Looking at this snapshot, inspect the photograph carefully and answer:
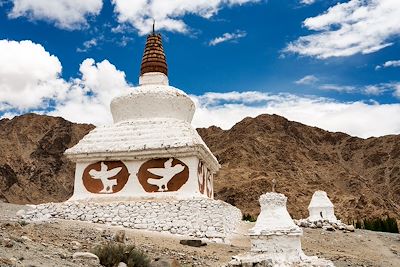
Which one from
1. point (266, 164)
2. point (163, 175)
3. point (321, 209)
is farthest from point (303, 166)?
point (163, 175)

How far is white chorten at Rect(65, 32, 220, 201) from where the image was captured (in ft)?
63.0

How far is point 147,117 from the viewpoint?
21.5m

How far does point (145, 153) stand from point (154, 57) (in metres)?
6.29

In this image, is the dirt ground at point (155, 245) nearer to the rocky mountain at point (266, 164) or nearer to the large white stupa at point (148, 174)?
the large white stupa at point (148, 174)

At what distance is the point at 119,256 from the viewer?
30.9ft

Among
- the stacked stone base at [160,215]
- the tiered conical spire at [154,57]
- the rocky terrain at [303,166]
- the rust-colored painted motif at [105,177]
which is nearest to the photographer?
the stacked stone base at [160,215]

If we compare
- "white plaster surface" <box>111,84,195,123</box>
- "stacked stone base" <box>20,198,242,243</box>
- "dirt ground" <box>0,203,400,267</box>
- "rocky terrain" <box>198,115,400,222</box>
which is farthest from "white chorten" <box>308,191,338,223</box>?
"rocky terrain" <box>198,115,400,222</box>

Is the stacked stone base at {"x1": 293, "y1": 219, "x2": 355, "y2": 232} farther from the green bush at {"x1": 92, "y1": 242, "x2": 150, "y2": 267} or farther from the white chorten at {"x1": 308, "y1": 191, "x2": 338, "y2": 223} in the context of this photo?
the green bush at {"x1": 92, "y1": 242, "x2": 150, "y2": 267}

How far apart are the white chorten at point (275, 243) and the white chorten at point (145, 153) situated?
267 inches

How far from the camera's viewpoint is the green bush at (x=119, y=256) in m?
9.24

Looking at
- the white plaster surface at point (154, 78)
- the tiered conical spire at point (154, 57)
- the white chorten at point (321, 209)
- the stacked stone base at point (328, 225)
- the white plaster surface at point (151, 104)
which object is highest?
the tiered conical spire at point (154, 57)

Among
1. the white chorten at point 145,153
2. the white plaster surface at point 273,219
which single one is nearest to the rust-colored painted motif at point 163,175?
the white chorten at point 145,153

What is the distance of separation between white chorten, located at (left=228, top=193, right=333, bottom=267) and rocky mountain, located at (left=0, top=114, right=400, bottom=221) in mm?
41178

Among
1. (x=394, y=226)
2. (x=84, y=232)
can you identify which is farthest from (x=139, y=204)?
(x=394, y=226)
